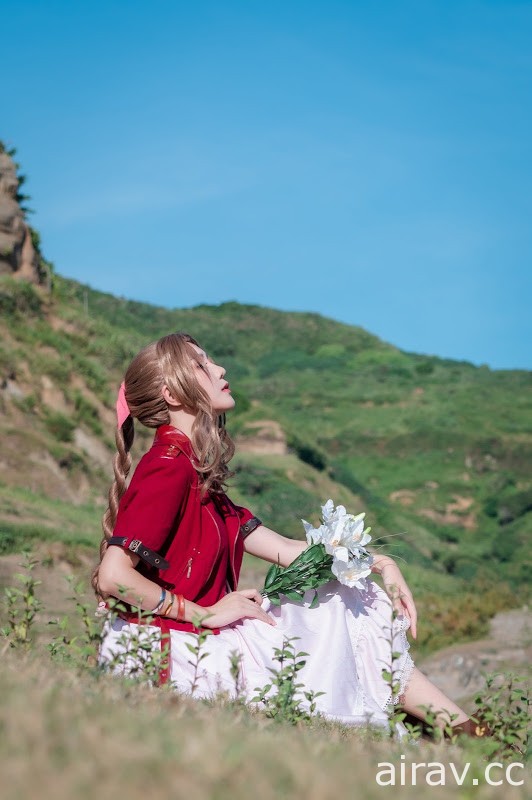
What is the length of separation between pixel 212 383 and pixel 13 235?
50.3 feet

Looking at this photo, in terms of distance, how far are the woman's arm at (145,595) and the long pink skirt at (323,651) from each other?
6 cm

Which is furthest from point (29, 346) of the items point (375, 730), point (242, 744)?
point (242, 744)

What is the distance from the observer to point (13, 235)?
18516mm

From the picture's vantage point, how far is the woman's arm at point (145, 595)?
3434 millimetres

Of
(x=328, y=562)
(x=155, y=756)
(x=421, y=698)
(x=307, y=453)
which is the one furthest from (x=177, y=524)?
(x=307, y=453)

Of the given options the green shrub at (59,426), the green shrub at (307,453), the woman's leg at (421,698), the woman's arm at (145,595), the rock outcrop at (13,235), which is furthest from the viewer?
the green shrub at (307,453)

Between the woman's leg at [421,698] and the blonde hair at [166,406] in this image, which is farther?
the blonde hair at [166,406]

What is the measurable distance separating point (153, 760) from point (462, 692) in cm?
780

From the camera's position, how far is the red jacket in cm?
354

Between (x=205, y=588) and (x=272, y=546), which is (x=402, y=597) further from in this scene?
(x=205, y=588)

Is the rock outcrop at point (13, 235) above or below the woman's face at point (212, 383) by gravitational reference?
above

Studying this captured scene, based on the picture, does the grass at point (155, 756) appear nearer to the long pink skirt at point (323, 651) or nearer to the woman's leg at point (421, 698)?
the long pink skirt at point (323, 651)

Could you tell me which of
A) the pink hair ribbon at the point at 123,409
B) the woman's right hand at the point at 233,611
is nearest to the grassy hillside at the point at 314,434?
the woman's right hand at the point at 233,611

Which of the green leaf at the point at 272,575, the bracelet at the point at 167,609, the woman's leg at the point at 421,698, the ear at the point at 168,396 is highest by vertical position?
the ear at the point at 168,396
